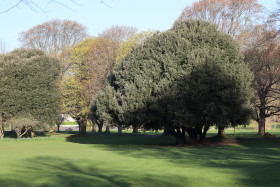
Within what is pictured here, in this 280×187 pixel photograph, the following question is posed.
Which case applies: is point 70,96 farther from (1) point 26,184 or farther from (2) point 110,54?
(1) point 26,184

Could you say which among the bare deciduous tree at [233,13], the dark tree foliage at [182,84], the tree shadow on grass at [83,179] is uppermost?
the bare deciduous tree at [233,13]

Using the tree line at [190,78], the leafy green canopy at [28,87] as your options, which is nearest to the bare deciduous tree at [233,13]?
the tree line at [190,78]

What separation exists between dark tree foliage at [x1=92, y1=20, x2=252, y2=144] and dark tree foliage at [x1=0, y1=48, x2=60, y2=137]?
52.2 feet

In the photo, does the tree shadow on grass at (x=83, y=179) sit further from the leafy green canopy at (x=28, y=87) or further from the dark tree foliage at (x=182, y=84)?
the leafy green canopy at (x=28, y=87)

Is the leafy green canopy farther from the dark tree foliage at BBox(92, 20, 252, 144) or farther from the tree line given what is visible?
the dark tree foliage at BBox(92, 20, 252, 144)

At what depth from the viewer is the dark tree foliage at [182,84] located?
3503 centimetres

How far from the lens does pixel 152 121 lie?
37781 mm

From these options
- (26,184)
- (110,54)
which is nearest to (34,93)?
(110,54)

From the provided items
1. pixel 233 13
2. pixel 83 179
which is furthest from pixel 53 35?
pixel 83 179

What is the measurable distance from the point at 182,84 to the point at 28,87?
27.6 m

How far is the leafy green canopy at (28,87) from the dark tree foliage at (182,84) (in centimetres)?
1592

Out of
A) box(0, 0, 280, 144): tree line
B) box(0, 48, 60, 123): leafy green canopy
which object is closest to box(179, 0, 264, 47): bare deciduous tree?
box(0, 0, 280, 144): tree line

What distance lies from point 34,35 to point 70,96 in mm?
17034

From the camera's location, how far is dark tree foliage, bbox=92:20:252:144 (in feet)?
115
